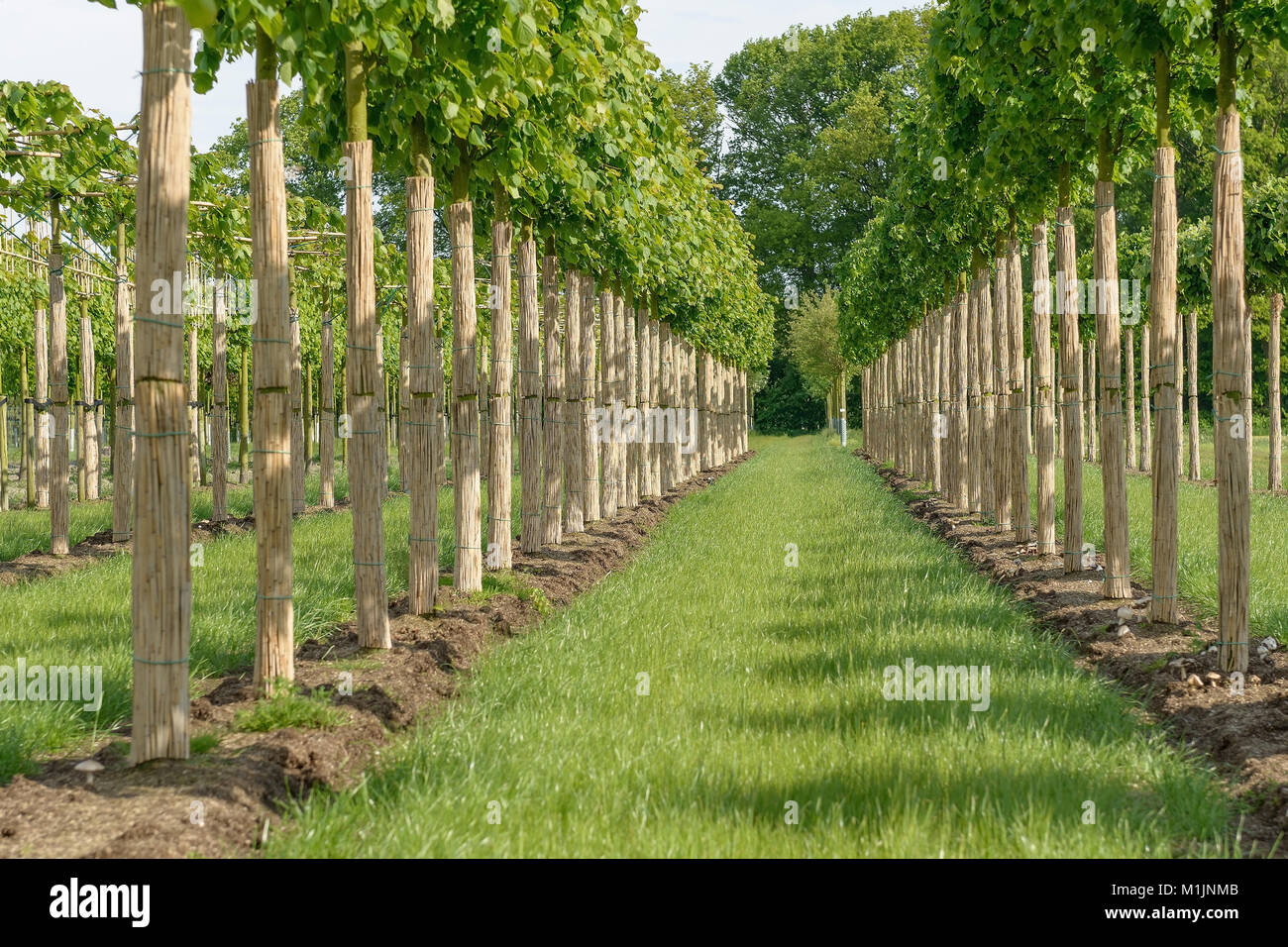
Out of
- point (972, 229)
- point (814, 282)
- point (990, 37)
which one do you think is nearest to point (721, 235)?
point (972, 229)

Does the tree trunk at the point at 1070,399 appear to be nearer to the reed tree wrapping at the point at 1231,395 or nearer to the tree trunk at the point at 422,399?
the reed tree wrapping at the point at 1231,395

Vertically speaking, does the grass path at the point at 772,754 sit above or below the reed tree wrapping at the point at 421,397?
below

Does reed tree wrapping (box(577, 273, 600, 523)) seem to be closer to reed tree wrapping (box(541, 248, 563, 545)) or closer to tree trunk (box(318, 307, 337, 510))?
reed tree wrapping (box(541, 248, 563, 545))

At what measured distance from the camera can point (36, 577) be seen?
11.2m

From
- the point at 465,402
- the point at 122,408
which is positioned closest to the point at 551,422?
the point at 465,402

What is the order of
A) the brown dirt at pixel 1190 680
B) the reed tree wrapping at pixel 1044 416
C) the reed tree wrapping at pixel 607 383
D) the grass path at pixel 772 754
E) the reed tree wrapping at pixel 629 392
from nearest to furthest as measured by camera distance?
the grass path at pixel 772 754, the brown dirt at pixel 1190 680, the reed tree wrapping at pixel 1044 416, the reed tree wrapping at pixel 607 383, the reed tree wrapping at pixel 629 392

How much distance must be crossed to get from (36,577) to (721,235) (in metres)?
13.3

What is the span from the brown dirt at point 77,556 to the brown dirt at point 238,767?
5.08 m

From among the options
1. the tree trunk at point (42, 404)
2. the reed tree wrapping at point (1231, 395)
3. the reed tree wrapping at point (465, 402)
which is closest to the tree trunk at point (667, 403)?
the tree trunk at point (42, 404)

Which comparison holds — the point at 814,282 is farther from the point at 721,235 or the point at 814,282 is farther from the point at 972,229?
the point at 972,229

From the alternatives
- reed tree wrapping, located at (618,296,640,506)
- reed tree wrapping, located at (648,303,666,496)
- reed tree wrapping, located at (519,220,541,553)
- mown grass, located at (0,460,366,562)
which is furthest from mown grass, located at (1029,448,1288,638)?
mown grass, located at (0,460,366,562)

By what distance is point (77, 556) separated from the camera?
12.7m

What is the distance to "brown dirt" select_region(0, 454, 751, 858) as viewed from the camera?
4078 mm

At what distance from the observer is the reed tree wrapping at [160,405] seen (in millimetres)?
4801
